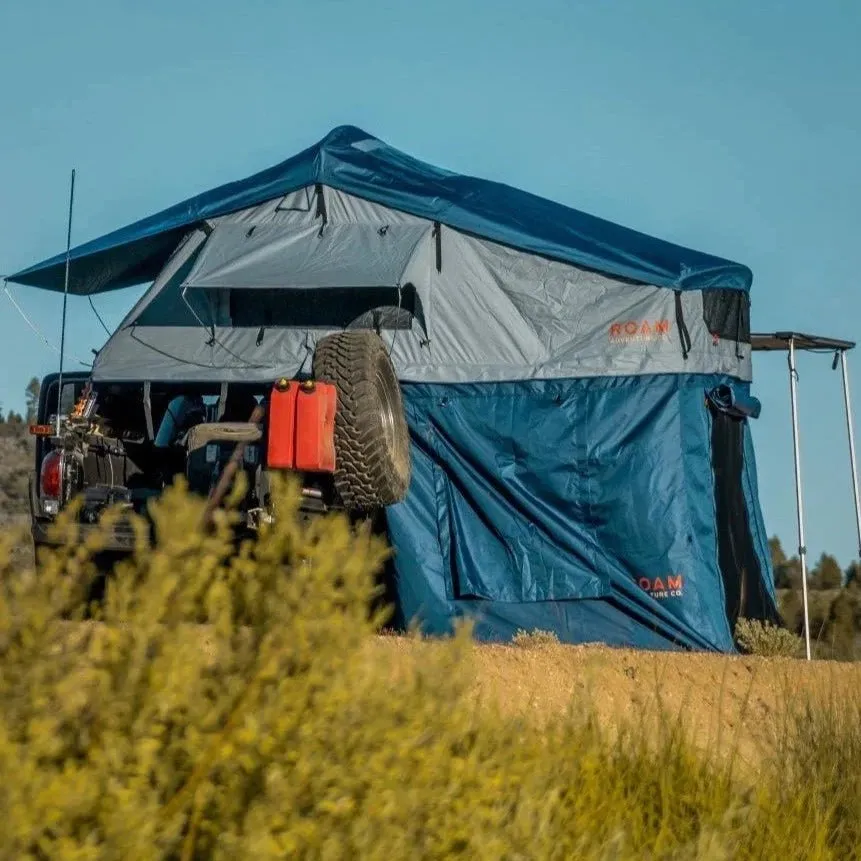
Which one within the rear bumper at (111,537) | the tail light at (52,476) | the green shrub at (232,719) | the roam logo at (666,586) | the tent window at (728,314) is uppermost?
the tent window at (728,314)

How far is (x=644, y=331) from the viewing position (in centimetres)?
1178

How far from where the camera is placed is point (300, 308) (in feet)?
39.8

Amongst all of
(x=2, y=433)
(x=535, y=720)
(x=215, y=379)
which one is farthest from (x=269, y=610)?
(x=2, y=433)

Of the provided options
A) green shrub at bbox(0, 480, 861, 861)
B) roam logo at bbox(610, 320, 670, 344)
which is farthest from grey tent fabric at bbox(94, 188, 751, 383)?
green shrub at bbox(0, 480, 861, 861)

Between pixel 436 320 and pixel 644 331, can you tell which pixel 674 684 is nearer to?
pixel 644 331

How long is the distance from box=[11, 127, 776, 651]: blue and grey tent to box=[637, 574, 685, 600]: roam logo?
0.01m

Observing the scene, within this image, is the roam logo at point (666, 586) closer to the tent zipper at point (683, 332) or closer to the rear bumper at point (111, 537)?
the tent zipper at point (683, 332)

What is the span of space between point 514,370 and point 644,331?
0.99 m

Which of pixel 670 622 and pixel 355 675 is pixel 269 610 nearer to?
pixel 355 675

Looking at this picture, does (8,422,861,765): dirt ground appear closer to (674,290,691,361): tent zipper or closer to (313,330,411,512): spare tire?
(313,330,411,512): spare tire

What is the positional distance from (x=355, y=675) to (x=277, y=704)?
253 mm

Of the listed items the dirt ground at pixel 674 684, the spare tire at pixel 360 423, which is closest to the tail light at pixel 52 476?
the spare tire at pixel 360 423

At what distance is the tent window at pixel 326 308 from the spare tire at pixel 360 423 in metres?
1.40

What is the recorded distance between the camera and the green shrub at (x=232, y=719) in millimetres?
2863
